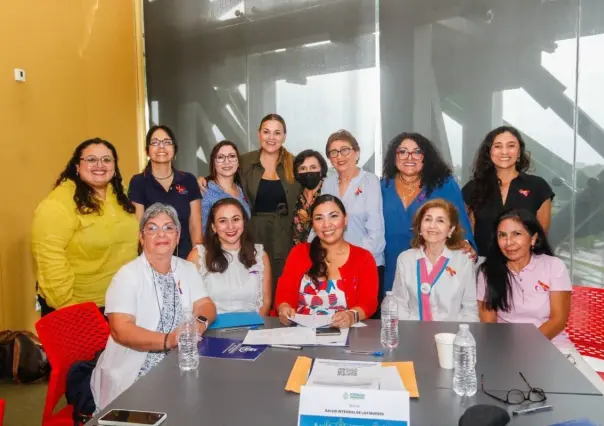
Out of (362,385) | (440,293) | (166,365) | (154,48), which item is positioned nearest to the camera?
(362,385)

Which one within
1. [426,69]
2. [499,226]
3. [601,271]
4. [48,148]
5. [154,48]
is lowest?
[601,271]

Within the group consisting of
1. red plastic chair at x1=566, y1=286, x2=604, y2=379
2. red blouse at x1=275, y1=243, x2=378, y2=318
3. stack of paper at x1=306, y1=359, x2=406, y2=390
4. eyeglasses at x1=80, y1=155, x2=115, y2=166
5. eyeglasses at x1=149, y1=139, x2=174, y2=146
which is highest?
eyeglasses at x1=149, y1=139, x2=174, y2=146

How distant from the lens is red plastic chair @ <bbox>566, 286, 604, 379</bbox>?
303 centimetres

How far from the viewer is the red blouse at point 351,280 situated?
9.27ft

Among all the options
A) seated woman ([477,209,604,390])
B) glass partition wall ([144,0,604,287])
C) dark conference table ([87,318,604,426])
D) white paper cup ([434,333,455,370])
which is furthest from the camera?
glass partition wall ([144,0,604,287])

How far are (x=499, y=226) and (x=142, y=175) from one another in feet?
7.89

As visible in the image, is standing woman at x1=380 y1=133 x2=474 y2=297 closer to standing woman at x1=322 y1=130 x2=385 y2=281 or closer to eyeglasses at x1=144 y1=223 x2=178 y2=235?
standing woman at x1=322 y1=130 x2=385 y2=281

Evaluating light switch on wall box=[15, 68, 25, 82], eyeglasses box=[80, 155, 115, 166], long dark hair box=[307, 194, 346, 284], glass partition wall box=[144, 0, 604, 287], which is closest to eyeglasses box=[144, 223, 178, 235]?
long dark hair box=[307, 194, 346, 284]

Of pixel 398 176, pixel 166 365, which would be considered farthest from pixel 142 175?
pixel 166 365

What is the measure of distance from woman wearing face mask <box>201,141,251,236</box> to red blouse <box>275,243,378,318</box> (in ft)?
2.91

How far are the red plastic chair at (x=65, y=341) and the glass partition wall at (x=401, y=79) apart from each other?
3.30 m

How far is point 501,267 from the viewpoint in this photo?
2.84 metres

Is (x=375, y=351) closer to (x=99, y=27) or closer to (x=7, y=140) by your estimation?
(x=7, y=140)

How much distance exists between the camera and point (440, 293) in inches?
112
